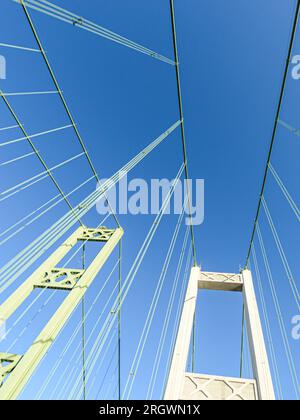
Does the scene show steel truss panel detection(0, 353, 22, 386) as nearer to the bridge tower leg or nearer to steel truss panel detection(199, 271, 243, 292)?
the bridge tower leg

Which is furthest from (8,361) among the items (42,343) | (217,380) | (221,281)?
(221,281)

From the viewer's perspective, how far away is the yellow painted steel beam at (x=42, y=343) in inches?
146

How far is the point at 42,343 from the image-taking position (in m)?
4.29

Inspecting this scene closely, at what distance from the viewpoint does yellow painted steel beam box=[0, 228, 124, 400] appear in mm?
3710

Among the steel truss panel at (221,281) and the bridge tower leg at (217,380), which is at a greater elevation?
the steel truss panel at (221,281)

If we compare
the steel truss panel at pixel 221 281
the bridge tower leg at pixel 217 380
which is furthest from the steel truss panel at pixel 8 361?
the steel truss panel at pixel 221 281

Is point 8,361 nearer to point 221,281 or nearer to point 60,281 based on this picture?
point 60,281

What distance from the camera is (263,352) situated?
18.6ft

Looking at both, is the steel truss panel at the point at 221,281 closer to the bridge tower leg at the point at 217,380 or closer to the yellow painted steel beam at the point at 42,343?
the bridge tower leg at the point at 217,380

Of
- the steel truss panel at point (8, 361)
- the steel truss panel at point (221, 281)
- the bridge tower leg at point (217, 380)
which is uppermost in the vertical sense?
the steel truss panel at point (221, 281)

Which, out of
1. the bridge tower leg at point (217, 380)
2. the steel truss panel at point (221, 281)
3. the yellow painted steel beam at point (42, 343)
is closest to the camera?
the yellow painted steel beam at point (42, 343)

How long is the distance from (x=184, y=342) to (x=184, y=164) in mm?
4518

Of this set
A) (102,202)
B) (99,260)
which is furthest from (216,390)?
(102,202)

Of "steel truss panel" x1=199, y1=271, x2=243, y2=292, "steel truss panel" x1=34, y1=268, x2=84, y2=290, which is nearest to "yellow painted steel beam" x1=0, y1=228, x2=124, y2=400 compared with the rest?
"steel truss panel" x1=34, y1=268, x2=84, y2=290
